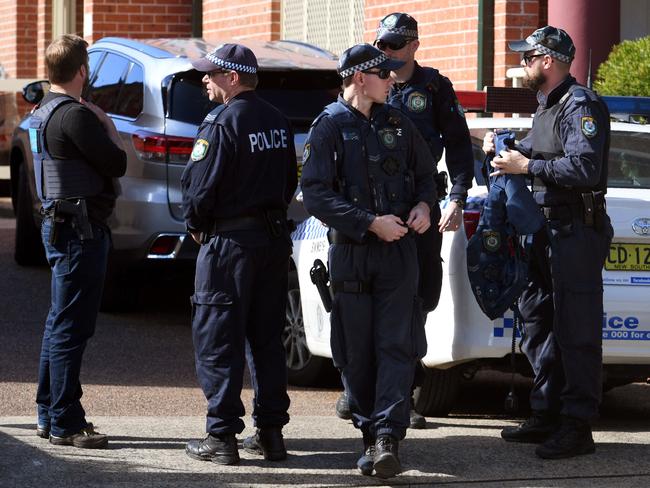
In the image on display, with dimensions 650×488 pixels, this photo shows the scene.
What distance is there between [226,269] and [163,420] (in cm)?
128

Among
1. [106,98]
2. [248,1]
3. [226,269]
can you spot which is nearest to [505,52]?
[106,98]

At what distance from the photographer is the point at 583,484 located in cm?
620

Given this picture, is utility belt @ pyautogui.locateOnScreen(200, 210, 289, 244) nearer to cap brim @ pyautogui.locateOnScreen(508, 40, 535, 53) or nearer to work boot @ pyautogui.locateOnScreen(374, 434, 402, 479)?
work boot @ pyautogui.locateOnScreen(374, 434, 402, 479)

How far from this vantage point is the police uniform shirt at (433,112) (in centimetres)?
701

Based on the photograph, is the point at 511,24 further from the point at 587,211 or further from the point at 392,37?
the point at 587,211

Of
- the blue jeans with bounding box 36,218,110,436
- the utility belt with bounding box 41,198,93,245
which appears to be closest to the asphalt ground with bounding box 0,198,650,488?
the blue jeans with bounding box 36,218,110,436

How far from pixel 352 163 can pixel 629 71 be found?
4009 mm

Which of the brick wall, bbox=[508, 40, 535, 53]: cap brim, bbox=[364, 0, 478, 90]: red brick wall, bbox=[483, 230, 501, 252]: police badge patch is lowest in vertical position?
bbox=[483, 230, 501, 252]: police badge patch

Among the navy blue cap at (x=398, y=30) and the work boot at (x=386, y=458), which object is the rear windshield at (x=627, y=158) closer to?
the navy blue cap at (x=398, y=30)

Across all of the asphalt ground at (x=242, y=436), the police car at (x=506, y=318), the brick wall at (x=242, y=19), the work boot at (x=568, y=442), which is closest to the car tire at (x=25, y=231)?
the asphalt ground at (x=242, y=436)

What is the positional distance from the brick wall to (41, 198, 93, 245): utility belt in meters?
10.5

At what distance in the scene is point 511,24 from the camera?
12.5 meters

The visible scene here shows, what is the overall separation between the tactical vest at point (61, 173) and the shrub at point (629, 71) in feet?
13.9

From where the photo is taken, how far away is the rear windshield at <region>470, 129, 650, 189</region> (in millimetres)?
7492
